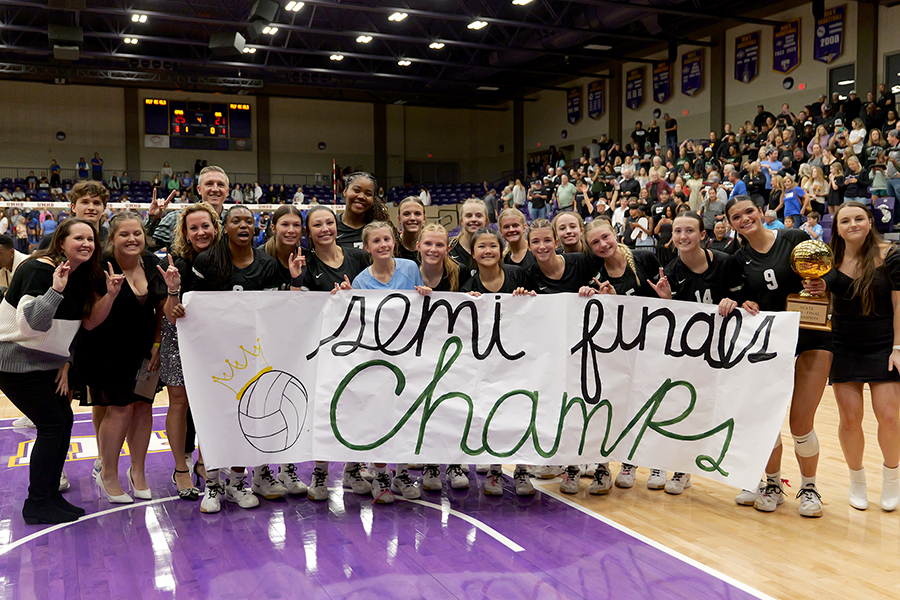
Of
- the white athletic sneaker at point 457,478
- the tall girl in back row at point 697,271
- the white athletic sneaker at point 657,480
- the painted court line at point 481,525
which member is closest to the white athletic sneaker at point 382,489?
the painted court line at point 481,525

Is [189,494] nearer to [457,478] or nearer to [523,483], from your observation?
[457,478]

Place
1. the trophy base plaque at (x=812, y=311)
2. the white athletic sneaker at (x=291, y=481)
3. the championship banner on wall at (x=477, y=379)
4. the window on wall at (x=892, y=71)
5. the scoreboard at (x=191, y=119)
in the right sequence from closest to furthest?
1. the trophy base plaque at (x=812, y=311)
2. the championship banner on wall at (x=477, y=379)
3. the white athletic sneaker at (x=291, y=481)
4. the window on wall at (x=892, y=71)
5. the scoreboard at (x=191, y=119)

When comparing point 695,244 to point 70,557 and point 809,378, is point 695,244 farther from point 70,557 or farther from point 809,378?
point 70,557

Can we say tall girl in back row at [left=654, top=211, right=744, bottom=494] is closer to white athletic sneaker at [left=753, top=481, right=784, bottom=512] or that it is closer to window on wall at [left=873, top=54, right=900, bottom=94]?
white athletic sneaker at [left=753, top=481, right=784, bottom=512]

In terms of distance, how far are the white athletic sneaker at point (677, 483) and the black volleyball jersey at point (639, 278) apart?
1123 millimetres

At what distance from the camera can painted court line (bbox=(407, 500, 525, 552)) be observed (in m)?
3.56

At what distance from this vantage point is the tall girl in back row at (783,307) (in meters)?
3.87

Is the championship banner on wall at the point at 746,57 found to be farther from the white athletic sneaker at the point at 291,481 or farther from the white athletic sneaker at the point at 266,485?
the white athletic sneaker at the point at 266,485

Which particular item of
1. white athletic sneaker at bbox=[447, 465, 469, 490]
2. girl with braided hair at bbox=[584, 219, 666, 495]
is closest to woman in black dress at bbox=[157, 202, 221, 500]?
white athletic sneaker at bbox=[447, 465, 469, 490]

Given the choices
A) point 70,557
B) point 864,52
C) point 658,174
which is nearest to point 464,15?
point 658,174

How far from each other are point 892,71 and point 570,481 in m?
16.3

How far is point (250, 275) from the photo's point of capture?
4.11m

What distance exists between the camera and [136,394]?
162 inches

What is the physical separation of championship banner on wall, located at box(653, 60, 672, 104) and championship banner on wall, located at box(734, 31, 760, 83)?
2337mm
